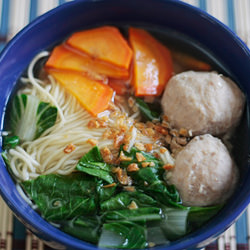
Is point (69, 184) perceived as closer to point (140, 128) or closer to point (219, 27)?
point (140, 128)

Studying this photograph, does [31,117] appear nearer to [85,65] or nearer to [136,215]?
[85,65]

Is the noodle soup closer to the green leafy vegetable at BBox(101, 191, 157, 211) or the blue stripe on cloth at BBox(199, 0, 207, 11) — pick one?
the green leafy vegetable at BBox(101, 191, 157, 211)

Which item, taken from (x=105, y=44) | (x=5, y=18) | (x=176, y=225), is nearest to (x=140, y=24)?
(x=105, y=44)

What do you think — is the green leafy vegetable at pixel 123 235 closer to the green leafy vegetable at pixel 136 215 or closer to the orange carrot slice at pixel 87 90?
the green leafy vegetable at pixel 136 215

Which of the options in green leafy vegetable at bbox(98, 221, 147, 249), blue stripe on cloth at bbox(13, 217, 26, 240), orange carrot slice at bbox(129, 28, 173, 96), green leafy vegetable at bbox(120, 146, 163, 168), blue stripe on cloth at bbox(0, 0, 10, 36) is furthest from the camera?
blue stripe on cloth at bbox(0, 0, 10, 36)

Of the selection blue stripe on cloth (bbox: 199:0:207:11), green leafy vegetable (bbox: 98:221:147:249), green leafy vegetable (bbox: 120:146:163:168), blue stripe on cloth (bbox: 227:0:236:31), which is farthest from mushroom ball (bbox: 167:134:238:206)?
blue stripe on cloth (bbox: 199:0:207:11)

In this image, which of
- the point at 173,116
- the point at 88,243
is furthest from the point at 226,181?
the point at 88,243

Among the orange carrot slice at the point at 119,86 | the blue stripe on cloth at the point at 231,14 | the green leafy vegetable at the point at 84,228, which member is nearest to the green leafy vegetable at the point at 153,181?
the green leafy vegetable at the point at 84,228

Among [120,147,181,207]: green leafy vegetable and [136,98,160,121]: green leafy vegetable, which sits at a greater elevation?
[136,98,160,121]: green leafy vegetable
